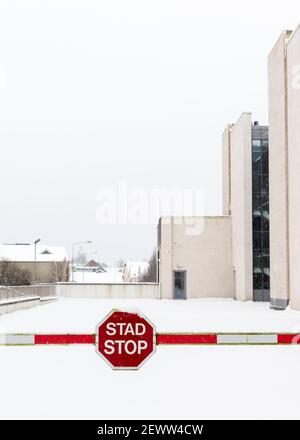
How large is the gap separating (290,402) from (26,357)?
7140mm

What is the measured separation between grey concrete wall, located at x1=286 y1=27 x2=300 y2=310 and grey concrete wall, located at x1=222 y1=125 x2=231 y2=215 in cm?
2129

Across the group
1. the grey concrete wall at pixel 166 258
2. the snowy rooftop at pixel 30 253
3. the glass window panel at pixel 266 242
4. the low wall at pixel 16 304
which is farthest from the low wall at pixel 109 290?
the snowy rooftop at pixel 30 253

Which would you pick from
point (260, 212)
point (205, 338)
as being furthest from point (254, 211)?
point (205, 338)

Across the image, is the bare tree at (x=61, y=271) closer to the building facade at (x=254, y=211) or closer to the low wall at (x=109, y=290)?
the low wall at (x=109, y=290)

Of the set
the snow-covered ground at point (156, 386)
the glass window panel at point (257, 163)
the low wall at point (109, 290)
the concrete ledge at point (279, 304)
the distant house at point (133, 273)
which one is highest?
the glass window panel at point (257, 163)

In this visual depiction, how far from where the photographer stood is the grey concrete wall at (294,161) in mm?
33844

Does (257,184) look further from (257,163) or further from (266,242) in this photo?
(266,242)

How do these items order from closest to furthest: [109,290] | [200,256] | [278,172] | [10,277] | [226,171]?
1. [278,172]
2. [200,256]
3. [226,171]
4. [109,290]
5. [10,277]

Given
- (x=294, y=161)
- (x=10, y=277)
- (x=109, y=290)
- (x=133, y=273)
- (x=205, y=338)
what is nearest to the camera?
(x=205, y=338)

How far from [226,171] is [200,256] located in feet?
29.3

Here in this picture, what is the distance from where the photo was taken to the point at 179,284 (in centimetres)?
5603

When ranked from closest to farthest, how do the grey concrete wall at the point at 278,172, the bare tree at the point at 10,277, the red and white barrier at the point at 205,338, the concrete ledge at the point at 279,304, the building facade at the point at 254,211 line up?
the red and white barrier at the point at 205,338 → the concrete ledge at the point at 279,304 → the grey concrete wall at the point at 278,172 → the building facade at the point at 254,211 → the bare tree at the point at 10,277

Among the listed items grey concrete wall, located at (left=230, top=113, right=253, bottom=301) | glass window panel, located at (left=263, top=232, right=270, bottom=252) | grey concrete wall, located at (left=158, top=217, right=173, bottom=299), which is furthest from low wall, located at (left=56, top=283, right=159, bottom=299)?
glass window panel, located at (left=263, top=232, right=270, bottom=252)

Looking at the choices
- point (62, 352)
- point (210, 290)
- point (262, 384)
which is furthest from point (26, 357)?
point (210, 290)
